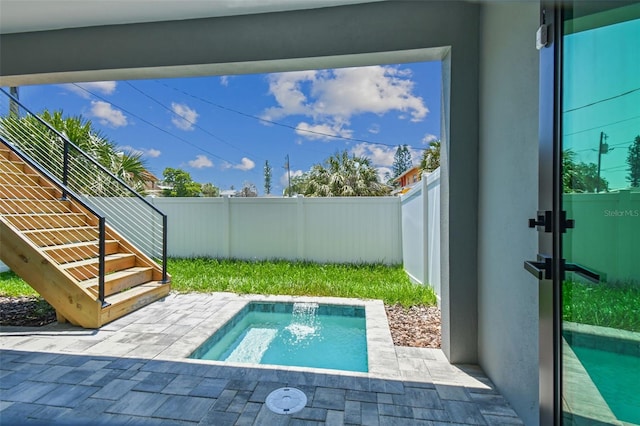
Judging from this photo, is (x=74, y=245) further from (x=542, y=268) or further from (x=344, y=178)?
(x=344, y=178)

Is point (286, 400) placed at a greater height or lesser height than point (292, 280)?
lesser

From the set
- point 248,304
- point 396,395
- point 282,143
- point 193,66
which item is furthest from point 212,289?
point 282,143

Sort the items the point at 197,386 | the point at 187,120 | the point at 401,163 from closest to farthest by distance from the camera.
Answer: the point at 197,386, the point at 187,120, the point at 401,163

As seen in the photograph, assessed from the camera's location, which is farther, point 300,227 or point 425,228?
point 300,227

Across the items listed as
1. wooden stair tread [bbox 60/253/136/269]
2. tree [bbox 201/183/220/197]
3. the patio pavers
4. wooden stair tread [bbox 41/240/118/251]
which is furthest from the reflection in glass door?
tree [bbox 201/183/220/197]

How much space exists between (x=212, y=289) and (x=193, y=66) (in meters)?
3.10

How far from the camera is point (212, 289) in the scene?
4762 mm

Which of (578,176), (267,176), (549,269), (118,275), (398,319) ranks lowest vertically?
(398,319)

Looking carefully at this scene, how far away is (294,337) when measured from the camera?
3.56m

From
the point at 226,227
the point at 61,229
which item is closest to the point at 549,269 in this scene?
the point at 61,229

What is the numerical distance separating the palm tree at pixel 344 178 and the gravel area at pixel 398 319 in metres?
12.8

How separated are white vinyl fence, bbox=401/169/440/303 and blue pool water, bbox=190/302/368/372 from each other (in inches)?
45.9

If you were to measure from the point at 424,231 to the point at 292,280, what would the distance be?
2.16m

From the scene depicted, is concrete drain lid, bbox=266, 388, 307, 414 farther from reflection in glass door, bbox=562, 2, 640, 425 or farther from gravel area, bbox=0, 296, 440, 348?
reflection in glass door, bbox=562, 2, 640, 425
